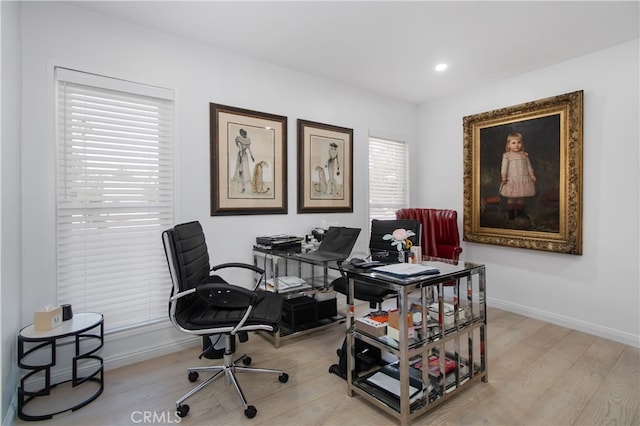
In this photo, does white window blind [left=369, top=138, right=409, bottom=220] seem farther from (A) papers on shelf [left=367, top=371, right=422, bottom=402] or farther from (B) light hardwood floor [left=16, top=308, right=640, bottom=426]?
(A) papers on shelf [left=367, top=371, right=422, bottom=402]

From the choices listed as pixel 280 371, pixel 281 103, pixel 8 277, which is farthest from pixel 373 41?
pixel 8 277

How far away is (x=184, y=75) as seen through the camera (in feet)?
9.07

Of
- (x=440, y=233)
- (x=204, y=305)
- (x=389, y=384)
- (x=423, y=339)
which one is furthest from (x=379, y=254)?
(x=440, y=233)

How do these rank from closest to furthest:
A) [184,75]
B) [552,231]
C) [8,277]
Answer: [8,277] → [184,75] → [552,231]

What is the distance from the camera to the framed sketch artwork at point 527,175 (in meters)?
3.14

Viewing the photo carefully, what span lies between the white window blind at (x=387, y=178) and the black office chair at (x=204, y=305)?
236cm

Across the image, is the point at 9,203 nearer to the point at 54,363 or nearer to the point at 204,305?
the point at 54,363

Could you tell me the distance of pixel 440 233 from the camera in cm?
383

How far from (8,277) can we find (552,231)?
4446 mm

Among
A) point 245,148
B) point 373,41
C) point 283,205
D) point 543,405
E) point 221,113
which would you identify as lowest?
point 543,405

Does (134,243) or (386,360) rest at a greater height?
(134,243)

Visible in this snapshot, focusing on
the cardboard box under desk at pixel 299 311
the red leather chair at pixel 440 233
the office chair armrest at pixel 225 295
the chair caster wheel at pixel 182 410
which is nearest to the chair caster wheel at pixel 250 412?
the chair caster wheel at pixel 182 410

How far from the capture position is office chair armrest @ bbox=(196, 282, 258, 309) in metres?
1.83

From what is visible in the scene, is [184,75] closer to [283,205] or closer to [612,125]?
[283,205]
